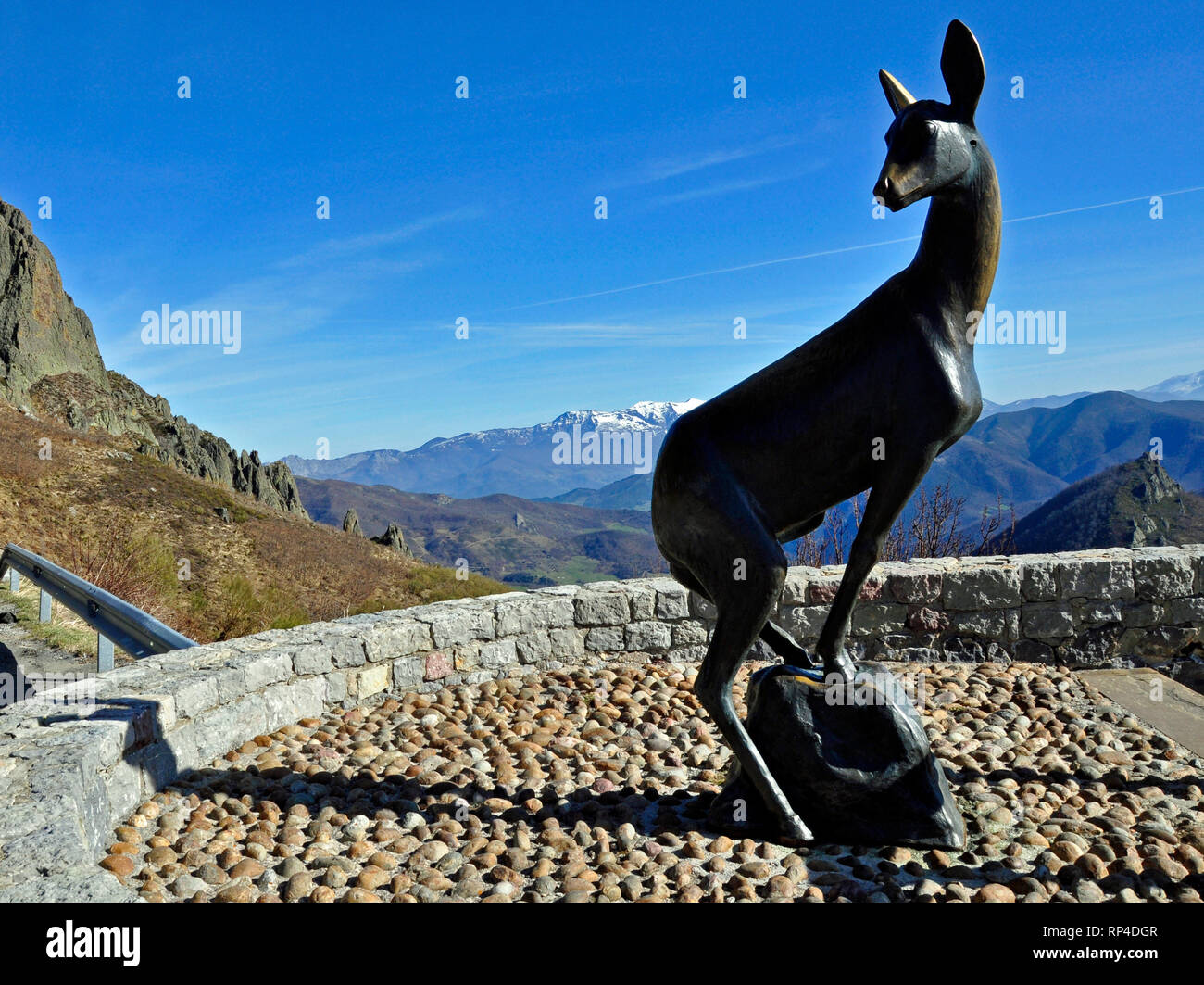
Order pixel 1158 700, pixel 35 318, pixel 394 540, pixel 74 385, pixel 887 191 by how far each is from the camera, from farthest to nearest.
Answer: pixel 35 318 < pixel 74 385 < pixel 394 540 < pixel 1158 700 < pixel 887 191

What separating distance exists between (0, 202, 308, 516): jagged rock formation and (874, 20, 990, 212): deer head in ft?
95.7

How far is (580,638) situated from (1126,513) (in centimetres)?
2224

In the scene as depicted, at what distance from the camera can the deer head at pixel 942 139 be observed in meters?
→ 2.84

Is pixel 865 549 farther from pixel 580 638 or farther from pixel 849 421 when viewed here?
pixel 580 638

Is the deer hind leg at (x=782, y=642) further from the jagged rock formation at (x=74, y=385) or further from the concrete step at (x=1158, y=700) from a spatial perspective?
the jagged rock formation at (x=74, y=385)

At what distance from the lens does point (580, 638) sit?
5.68 metres

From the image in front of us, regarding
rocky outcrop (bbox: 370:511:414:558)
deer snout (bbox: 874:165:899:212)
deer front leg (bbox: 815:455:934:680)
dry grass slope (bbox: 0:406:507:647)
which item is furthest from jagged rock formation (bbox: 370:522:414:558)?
deer snout (bbox: 874:165:899:212)

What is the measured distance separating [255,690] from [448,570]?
21520 millimetres

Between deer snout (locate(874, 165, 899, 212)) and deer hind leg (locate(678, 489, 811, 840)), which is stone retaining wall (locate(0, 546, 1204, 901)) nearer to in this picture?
deer hind leg (locate(678, 489, 811, 840))

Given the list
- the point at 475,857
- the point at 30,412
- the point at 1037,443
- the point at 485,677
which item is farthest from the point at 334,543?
the point at 1037,443

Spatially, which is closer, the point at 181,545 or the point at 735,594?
the point at 735,594

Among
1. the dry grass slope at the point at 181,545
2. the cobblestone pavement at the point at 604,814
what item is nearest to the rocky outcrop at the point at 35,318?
the dry grass slope at the point at 181,545

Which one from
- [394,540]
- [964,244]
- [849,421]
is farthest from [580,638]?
[394,540]
